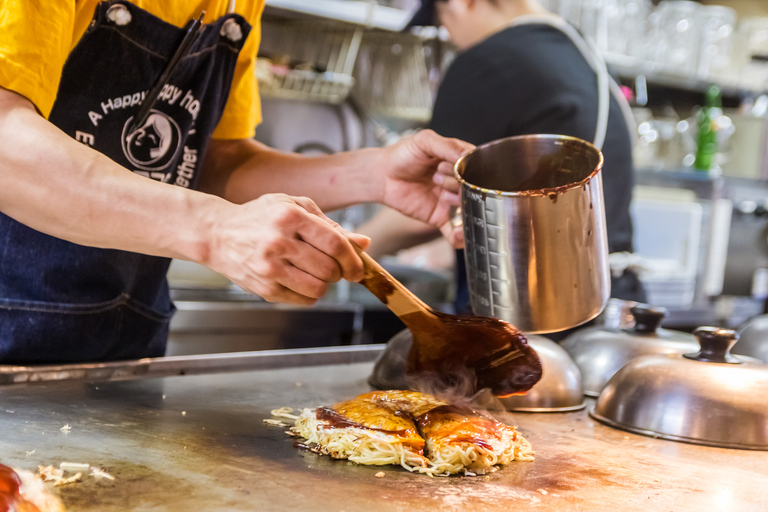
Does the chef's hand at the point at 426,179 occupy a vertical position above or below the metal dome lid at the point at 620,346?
above

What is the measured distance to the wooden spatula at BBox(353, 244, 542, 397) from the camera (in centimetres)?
106

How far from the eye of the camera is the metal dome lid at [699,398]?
107 centimetres

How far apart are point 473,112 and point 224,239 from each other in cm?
119

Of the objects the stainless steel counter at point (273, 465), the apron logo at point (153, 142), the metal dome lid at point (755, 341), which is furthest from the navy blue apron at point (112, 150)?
the metal dome lid at point (755, 341)

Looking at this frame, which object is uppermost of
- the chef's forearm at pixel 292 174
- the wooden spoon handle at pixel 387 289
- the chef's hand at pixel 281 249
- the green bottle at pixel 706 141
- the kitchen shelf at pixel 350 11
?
the kitchen shelf at pixel 350 11

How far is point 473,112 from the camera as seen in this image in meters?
1.91

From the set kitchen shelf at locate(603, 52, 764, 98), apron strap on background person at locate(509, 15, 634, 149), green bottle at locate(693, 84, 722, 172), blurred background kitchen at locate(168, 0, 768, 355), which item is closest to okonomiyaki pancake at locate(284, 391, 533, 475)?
apron strap on background person at locate(509, 15, 634, 149)

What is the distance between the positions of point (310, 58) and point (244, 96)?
2171 mm

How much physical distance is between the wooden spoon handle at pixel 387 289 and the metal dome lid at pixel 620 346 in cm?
45

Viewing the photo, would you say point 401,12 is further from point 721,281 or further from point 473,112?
point 721,281

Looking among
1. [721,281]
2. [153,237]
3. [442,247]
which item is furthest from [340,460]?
[721,281]

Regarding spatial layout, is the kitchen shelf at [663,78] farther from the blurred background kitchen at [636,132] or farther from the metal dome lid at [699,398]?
the metal dome lid at [699,398]

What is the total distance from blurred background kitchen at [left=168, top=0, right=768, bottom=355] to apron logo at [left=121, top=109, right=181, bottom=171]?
130cm

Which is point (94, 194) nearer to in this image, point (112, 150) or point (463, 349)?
point (112, 150)
